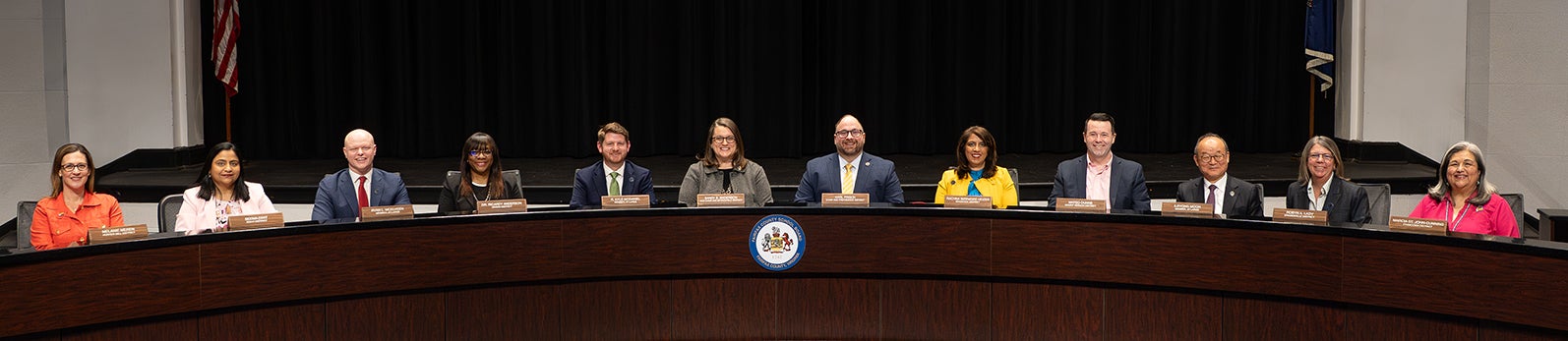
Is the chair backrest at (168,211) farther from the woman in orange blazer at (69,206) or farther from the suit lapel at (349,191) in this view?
the suit lapel at (349,191)

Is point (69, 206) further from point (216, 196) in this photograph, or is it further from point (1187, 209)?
point (1187, 209)

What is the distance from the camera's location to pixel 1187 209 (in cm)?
414

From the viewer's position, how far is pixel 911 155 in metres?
10.4

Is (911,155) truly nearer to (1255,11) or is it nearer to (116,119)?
(1255,11)

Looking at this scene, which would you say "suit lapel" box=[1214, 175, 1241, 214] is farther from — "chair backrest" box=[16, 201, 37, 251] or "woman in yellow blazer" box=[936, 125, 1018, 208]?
"chair backrest" box=[16, 201, 37, 251]

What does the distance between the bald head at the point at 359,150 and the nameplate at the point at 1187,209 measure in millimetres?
2873

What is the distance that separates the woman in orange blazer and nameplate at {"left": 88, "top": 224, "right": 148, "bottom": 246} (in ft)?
2.95

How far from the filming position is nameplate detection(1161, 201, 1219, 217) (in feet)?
13.5

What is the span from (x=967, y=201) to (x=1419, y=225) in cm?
145

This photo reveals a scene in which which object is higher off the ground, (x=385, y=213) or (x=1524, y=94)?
(x=1524, y=94)

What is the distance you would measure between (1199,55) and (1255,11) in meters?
0.57

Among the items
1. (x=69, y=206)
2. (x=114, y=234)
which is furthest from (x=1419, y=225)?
(x=69, y=206)

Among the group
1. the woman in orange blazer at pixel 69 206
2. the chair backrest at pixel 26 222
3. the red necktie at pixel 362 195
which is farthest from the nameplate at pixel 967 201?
the chair backrest at pixel 26 222

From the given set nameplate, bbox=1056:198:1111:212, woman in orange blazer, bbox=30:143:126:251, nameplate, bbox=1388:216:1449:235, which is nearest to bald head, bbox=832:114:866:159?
nameplate, bbox=1056:198:1111:212
